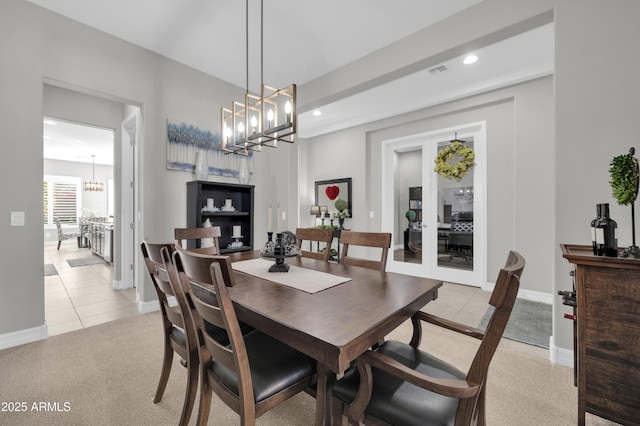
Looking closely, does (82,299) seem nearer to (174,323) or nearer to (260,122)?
(174,323)

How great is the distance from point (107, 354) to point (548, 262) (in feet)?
15.8

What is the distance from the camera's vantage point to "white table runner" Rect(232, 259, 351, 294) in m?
1.49

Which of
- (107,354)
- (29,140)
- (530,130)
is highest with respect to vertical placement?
(530,130)

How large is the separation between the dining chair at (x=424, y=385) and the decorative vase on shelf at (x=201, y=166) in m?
3.04

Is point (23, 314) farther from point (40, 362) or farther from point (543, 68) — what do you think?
point (543, 68)

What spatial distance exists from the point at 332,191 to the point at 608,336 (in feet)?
15.3

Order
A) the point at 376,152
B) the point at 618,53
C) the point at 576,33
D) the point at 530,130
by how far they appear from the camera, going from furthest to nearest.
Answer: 1. the point at 376,152
2. the point at 530,130
3. the point at 576,33
4. the point at 618,53

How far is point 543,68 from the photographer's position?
11.0ft

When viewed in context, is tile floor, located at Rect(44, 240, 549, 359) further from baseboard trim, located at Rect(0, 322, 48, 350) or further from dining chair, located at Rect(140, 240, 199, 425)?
dining chair, located at Rect(140, 240, 199, 425)

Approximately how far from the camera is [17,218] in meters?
2.39

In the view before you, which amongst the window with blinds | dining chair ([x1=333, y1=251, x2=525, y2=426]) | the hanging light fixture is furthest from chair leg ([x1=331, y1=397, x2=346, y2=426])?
the window with blinds

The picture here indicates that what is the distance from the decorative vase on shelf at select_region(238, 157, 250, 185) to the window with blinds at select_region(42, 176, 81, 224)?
28.7ft

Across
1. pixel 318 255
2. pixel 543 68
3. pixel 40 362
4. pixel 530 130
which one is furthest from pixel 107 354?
pixel 543 68

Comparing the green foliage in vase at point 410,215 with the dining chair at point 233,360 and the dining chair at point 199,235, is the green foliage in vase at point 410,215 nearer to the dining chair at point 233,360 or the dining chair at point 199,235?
the dining chair at point 199,235
